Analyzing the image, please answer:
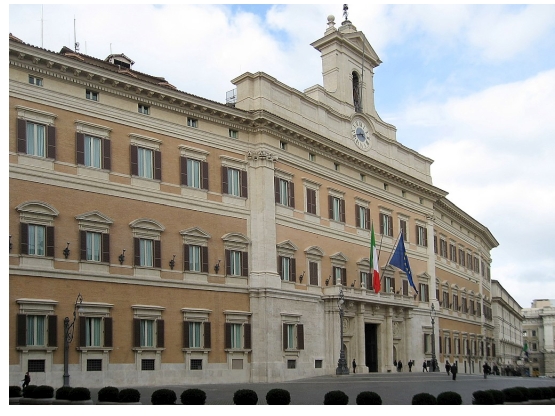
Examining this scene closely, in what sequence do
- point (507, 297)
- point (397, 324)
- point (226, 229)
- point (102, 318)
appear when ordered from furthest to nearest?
point (507, 297) → point (397, 324) → point (226, 229) → point (102, 318)

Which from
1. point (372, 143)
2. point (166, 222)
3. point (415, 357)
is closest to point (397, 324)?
point (415, 357)

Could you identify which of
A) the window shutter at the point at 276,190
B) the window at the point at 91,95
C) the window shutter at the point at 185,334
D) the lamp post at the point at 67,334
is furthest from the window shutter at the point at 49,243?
the window shutter at the point at 276,190

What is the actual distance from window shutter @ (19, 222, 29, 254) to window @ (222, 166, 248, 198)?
496 inches

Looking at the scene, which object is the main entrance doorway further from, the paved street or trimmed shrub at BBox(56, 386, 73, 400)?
trimmed shrub at BBox(56, 386, 73, 400)

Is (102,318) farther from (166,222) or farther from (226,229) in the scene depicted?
(226,229)

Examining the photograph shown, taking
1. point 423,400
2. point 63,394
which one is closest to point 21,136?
point 63,394

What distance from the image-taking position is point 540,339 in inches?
5960

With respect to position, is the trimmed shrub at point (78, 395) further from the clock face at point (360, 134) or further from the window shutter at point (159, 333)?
the clock face at point (360, 134)

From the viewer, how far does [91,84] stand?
37.2 metres

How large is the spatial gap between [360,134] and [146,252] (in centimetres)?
2245

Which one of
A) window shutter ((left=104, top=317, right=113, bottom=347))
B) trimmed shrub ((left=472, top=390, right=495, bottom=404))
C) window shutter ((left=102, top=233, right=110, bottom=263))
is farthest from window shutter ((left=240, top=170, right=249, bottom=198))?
trimmed shrub ((left=472, top=390, right=495, bottom=404))

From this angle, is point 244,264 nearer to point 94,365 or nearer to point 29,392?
point 94,365

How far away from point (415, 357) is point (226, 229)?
22193mm

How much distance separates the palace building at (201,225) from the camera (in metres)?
34.2
